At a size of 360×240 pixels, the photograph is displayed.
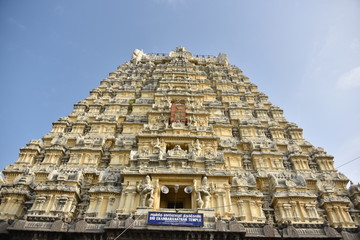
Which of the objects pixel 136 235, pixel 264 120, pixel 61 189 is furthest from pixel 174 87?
pixel 136 235

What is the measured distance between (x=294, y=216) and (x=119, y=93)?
769 inches

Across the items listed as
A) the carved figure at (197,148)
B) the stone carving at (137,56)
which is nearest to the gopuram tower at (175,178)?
the carved figure at (197,148)

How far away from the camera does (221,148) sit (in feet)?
64.3

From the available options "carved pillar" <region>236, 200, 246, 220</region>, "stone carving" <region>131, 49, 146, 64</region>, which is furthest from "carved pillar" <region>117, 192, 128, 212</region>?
"stone carving" <region>131, 49, 146, 64</region>

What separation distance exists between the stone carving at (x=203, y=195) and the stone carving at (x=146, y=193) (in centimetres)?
264

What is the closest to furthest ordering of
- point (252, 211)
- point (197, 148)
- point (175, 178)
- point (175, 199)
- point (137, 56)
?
point (252, 211), point (175, 178), point (175, 199), point (197, 148), point (137, 56)

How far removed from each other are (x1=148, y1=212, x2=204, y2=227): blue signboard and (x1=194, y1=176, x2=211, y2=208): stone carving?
1311mm

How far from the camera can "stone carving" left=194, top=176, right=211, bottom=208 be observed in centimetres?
1409

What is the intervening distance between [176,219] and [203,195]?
8.16 ft

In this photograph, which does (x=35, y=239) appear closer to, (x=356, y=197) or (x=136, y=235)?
(x=136, y=235)

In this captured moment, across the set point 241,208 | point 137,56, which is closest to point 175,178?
point 241,208

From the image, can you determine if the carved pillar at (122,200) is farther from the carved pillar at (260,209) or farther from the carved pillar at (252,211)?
the carved pillar at (260,209)

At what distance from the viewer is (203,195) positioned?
14.5 m

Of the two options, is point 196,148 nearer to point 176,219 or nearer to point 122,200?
point 122,200
